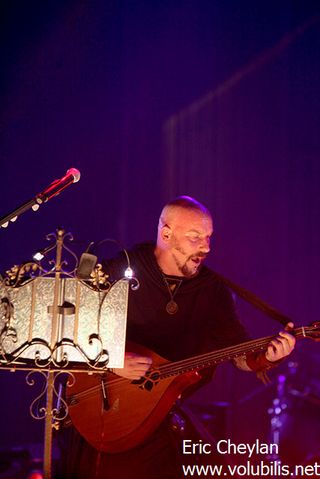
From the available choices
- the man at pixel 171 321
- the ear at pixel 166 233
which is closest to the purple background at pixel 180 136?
the man at pixel 171 321

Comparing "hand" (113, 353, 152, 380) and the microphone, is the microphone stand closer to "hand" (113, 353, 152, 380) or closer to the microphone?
the microphone

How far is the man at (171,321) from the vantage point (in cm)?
338

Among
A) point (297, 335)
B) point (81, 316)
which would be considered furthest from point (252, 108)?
point (81, 316)

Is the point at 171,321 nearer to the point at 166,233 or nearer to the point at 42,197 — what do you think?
the point at 166,233

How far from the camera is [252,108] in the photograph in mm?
5699

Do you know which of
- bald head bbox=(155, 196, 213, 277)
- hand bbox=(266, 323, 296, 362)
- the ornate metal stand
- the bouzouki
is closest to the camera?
the ornate metal stand

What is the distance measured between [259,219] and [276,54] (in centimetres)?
156

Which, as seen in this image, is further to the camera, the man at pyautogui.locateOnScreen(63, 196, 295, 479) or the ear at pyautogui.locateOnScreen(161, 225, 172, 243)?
the ear at pyautogui.locateOnScreen(161, 225, 172, 243)

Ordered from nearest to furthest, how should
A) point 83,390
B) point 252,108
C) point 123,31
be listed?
1. point 83,390
2. point 123,31
3. point 252,108

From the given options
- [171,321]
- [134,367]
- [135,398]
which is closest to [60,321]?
[134,367]

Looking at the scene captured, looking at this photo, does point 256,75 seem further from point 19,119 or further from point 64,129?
point 19,119

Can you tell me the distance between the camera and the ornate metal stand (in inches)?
92.7

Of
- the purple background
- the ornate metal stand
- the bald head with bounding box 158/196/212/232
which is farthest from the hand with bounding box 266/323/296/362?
the purple background

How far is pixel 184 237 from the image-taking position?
367cm
